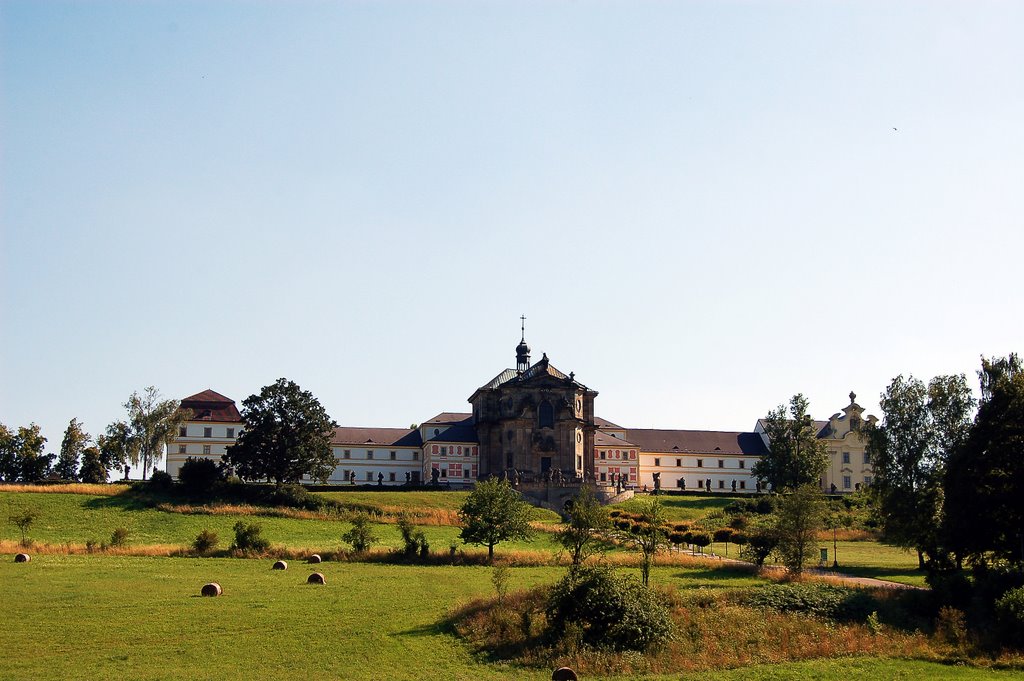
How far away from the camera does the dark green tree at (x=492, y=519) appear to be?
5497cm

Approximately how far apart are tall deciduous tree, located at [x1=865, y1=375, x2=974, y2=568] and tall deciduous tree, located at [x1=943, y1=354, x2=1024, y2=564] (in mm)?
8261

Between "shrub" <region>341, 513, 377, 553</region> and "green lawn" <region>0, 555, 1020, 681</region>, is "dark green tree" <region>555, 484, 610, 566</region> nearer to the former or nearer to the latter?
"green lawn" <region>0, 555, 1020, 681</region>

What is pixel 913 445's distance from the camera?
199 ft

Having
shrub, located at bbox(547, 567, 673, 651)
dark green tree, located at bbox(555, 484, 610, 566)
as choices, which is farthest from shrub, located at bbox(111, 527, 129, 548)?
shrub, located at bbox(547, 567, 673, 651)

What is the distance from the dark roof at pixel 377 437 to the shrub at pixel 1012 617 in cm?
9349

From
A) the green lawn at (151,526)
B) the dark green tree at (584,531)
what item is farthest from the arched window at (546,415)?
the dark green tree at (584,531)

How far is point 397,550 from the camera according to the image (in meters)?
54.7

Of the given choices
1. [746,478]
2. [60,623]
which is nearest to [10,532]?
[60,623]

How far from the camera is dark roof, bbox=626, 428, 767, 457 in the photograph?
408 feet

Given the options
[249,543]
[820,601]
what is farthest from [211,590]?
[820,601]

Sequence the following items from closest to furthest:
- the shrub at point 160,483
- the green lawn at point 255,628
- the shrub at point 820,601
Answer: the green lawn at point 255,628 < the shrub at point 820,601 < the shrub at point 160,483

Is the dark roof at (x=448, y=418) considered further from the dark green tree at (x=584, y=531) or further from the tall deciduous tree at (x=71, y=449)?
the dark green tree at (x=584, y=531)

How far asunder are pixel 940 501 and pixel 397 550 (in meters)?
28.1

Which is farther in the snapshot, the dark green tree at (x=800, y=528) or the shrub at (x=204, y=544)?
the shrub at (x=204, y=544)
